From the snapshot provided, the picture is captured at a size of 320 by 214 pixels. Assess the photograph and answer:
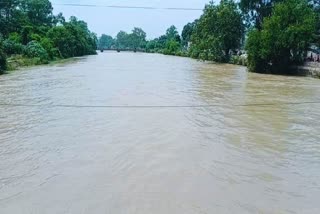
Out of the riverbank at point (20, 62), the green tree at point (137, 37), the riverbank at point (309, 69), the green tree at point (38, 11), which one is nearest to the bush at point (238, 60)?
the riverbank at point (309, 69)

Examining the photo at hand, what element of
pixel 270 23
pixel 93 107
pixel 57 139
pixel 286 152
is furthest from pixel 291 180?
pixel 270 23

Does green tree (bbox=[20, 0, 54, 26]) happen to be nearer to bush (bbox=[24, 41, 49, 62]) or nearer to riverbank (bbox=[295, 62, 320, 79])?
bush (bbox=[24, 41, 49, 62])

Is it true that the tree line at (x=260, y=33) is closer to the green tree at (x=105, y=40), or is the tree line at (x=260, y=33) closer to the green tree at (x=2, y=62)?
the green tree at (x=2, y=62)

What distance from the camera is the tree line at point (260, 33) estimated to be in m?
26.4

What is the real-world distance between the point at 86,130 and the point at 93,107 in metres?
3.21

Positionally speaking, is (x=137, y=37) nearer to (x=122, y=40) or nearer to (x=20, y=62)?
(x=122, y=40)

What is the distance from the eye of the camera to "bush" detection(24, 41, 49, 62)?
34.1 meters

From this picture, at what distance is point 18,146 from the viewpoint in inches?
283

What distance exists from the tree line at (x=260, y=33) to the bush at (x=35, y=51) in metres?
16.4

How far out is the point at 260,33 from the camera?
27797 mm

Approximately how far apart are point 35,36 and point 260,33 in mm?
23537

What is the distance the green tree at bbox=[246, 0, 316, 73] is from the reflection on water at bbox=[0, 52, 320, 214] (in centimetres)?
1474

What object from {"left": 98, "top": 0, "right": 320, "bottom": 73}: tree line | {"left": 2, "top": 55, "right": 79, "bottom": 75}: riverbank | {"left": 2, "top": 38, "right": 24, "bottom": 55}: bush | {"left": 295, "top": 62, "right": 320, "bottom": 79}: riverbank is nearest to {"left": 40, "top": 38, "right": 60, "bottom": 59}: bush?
{"left": 2, "top": 55, "right": 79, "bottom": 75}: riverbank

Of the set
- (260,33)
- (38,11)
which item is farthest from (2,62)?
(38,11)
